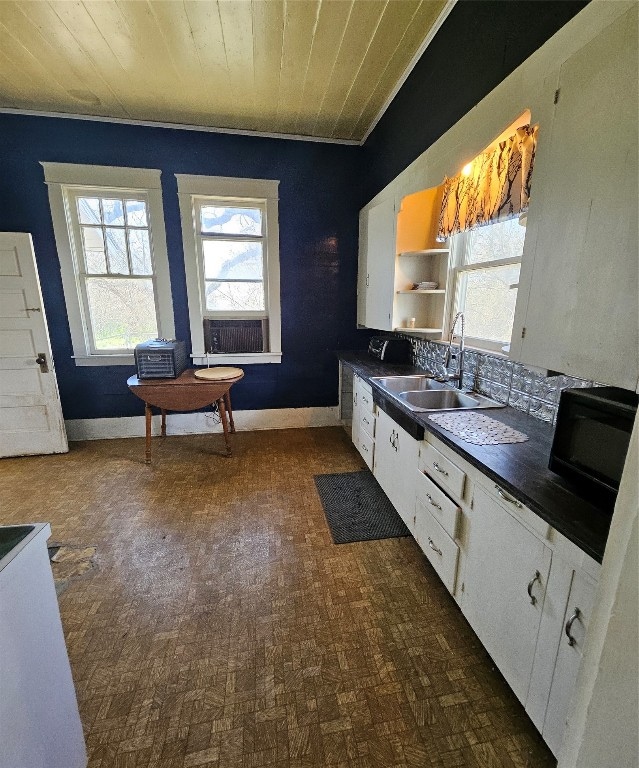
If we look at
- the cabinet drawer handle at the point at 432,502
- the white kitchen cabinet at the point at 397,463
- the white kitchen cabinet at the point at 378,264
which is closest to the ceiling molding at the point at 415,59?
the white kitchen cabinet at the point at 378,264

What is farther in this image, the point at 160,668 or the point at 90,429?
the point at 90,429

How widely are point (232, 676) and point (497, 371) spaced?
195 cm

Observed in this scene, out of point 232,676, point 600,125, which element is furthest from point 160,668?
point 600,125

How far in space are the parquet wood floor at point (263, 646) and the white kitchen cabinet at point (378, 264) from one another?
5.49ft

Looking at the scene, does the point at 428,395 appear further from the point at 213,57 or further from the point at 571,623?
the point at 213,57

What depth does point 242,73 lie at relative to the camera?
92.5 inches

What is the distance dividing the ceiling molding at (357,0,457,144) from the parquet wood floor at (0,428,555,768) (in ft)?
10.00

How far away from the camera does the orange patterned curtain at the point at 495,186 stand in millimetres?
1540

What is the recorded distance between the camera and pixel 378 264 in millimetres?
2920

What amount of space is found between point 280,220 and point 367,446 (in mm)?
2389

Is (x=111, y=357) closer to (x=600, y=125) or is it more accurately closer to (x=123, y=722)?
(x=123, y=722)

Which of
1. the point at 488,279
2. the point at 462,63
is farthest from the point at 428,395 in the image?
the point at 462,63

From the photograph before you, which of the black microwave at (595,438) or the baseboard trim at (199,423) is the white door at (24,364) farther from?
the black microwave at (595,438)

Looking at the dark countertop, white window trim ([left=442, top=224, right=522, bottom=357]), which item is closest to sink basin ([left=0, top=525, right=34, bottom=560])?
the dark countertop
